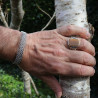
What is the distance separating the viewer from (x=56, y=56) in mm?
1520

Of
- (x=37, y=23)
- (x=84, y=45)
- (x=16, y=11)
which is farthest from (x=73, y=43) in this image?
(x=37, y=23)

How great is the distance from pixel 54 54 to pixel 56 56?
2cm

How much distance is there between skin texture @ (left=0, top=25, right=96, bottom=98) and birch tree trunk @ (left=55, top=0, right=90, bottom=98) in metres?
0.06

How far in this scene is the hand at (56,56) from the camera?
1.47 m

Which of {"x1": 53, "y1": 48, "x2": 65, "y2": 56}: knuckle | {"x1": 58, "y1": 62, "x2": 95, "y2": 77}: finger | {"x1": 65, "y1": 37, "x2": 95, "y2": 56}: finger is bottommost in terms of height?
{"x1": 58, "y1": 62, "x2": 95, "y2": 77}: finger

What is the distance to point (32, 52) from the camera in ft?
5.18

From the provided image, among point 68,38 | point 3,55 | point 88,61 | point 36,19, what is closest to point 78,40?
point 68,38

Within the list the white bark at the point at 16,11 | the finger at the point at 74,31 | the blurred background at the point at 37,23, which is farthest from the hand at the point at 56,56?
the blurred background at the point at 37,23

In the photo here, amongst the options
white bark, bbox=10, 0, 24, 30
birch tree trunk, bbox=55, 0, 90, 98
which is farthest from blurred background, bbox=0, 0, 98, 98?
birch tree trunk, bbox=55, 0, 90, 98

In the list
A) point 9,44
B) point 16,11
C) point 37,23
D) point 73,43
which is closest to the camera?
point 73,43

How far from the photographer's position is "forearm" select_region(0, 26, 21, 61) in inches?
62.5

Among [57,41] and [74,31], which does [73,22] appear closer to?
[74,31]

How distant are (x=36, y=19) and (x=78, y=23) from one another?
902 cm

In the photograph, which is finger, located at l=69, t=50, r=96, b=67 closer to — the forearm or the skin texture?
the skin texture
